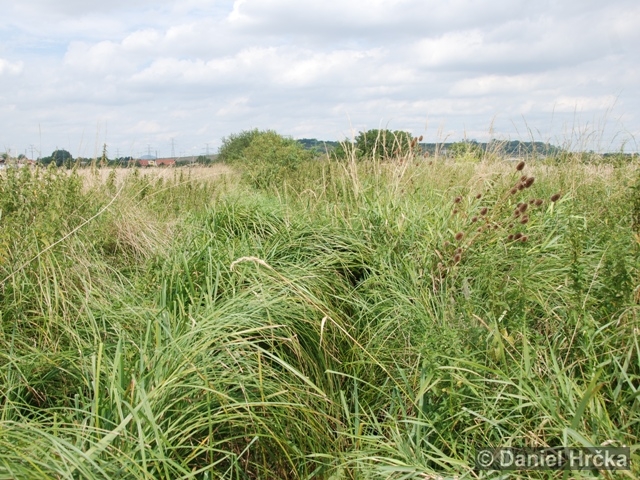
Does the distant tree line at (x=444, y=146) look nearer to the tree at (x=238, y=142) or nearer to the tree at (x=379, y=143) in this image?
the tree at (x=379, y=143)

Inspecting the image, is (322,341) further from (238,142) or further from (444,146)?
(238,142)

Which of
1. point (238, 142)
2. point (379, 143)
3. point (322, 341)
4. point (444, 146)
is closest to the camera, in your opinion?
point (322, 341)

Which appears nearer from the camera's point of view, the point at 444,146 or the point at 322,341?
the point at 322,341

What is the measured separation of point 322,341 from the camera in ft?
8.93

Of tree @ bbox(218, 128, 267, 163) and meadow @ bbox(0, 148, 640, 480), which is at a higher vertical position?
tree @ bbox(218, 128, 267, 163)

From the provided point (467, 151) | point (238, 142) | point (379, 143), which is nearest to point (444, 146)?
point (467, 151)

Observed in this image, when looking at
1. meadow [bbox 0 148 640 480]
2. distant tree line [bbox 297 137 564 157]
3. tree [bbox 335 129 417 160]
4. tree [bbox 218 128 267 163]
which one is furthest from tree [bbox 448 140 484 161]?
tree [bbox 218 128 267 163]

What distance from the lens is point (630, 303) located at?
89.6 inches

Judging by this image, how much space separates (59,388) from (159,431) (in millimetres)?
831

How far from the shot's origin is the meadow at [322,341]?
193 centimetres

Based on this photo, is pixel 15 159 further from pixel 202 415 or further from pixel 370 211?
pixel 202 415

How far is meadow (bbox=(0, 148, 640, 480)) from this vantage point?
193cm

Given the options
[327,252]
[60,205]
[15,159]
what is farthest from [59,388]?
[15,159]

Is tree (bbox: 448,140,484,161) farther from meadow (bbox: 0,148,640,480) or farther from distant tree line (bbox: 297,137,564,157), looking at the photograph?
meadow (bbox: 0,148,640,480)
